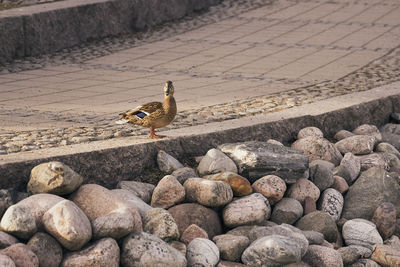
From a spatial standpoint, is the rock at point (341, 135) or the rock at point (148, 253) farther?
the rock at point (341, 135)

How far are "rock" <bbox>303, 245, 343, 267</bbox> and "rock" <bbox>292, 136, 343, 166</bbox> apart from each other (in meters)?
1.07

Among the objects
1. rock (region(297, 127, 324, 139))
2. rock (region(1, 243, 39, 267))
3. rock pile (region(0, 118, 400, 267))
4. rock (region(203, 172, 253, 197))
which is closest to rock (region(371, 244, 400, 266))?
rock pile (region(0, 118, 400, 267))

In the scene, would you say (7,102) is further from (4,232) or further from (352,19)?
(352,19)

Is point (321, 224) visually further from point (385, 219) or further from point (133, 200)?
point (133, 200)

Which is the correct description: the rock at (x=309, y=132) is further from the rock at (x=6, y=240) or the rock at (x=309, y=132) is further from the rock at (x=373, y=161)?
the rock at (x=6, y=240)

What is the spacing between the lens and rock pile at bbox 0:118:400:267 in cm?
365

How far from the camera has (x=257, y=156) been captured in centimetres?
466

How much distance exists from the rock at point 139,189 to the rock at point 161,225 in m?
0.30

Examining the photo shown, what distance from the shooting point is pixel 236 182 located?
4.48 metres

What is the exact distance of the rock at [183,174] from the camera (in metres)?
4.54

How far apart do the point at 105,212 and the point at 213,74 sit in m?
3.92

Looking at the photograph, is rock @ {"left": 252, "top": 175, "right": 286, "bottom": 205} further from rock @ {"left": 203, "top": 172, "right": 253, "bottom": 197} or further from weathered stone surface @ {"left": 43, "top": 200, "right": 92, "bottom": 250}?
weathered stone surface @ {"left": 43, "top": 200, "right": 92, "bottom": 250}

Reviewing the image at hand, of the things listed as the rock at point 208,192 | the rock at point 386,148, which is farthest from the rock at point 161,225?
the rock at point 386,148

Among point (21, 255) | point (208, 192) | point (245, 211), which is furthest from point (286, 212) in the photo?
point (21, 255)
